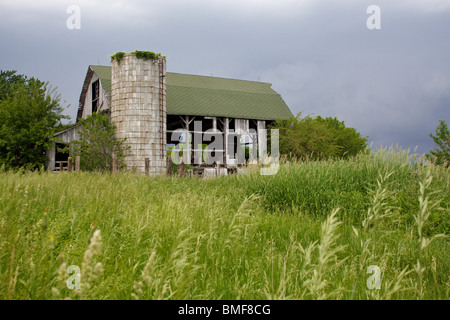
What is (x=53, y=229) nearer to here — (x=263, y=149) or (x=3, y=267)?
(x=3, y=267)

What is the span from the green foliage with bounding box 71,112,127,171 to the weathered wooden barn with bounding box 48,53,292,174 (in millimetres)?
595

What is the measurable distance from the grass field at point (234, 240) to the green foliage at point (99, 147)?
33.8ft

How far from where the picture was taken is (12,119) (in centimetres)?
2345

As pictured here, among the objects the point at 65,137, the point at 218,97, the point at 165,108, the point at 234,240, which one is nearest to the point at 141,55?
the point at 165,108

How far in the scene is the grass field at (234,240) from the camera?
2236mm

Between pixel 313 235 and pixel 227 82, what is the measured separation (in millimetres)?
30317

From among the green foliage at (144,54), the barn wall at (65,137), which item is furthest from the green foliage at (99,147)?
the green foliage at (144,54)

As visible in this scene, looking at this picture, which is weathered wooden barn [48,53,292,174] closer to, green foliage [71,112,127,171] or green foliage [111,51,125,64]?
green foliage [111,51,125,64]

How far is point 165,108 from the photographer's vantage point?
2330cm

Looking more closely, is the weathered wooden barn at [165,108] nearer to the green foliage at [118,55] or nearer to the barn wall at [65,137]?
the barn wall at [65,137]

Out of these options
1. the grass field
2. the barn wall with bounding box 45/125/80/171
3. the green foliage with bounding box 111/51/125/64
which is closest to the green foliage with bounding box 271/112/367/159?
the green foliage with bounding box 111/51/125/64

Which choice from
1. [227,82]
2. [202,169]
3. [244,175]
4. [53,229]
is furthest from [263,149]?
[53,229]

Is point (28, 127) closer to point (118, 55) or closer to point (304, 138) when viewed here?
point (118, 55)

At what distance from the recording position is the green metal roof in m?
27.3
